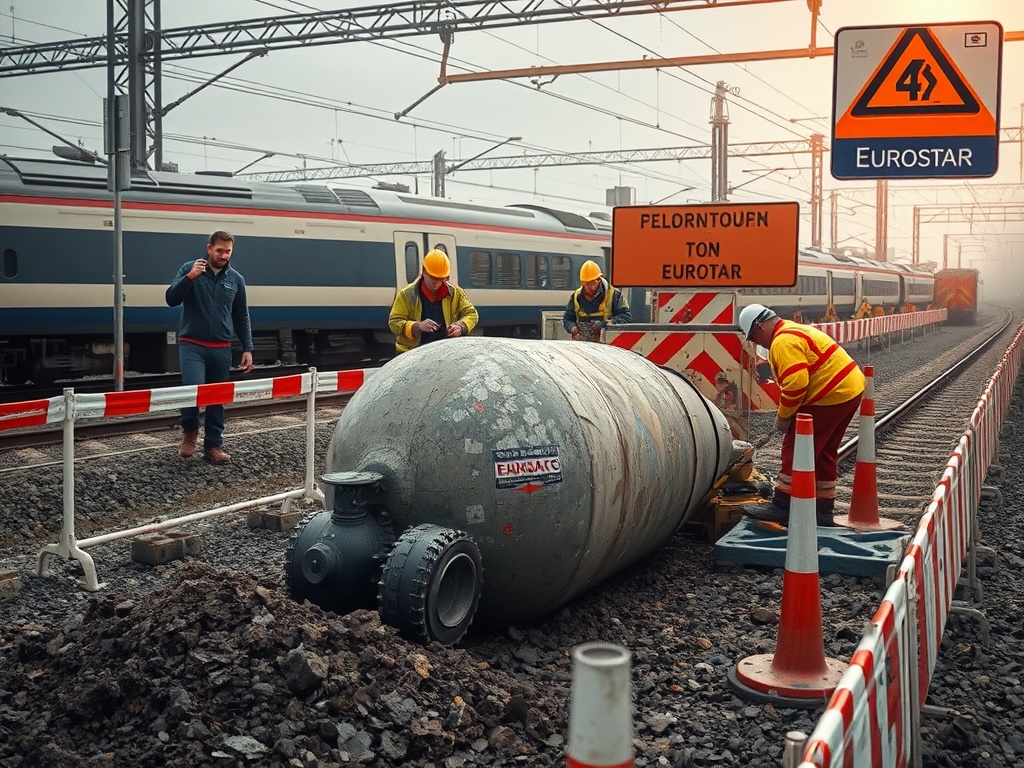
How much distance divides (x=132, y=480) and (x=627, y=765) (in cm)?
720

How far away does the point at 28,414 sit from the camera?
6254 millimetres

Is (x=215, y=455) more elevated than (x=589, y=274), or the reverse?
(x=589, y=274)

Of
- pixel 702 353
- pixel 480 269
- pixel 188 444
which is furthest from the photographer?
pixel 480 269

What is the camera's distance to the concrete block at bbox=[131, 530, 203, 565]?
6.31 meters

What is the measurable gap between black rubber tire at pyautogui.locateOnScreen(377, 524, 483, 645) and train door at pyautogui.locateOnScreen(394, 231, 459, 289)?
14024 millimetres

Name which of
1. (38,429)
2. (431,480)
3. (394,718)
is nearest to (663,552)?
(431,480)

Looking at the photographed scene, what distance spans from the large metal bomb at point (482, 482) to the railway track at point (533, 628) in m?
0.23

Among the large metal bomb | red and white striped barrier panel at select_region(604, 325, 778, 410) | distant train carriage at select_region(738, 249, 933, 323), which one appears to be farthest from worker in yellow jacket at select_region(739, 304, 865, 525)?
distant train carriage at select_region(738, 249, 933, 323)

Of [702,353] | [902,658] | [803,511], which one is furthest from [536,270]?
[902,658]

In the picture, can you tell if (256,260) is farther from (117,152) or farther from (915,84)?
(915,84)

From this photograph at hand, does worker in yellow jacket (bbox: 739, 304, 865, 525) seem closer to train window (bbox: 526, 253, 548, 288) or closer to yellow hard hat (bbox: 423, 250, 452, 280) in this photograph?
yellow hard hat (bbox: 423, 250, 452, 280)

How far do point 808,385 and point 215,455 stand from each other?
17.0ft

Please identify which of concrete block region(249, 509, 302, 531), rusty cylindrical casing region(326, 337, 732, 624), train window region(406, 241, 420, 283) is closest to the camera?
rusty cylindrical casing region(326, 337, 732, 624)

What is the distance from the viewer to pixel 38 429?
400 inches
